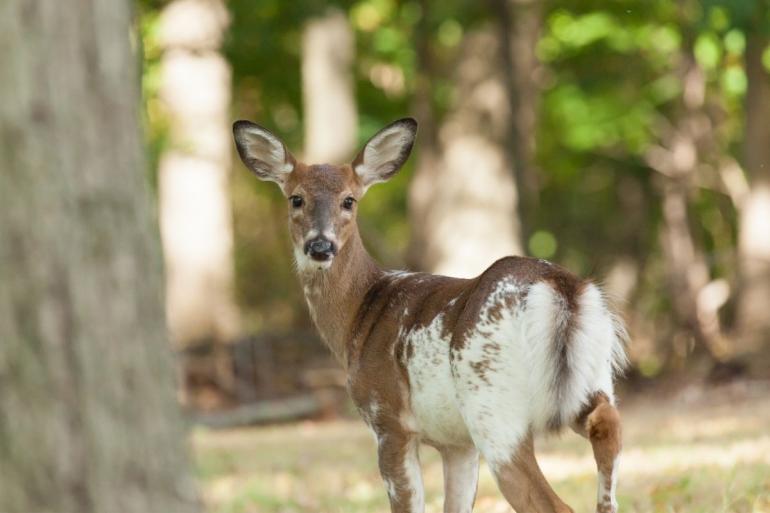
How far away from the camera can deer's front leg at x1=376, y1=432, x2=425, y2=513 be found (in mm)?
6043

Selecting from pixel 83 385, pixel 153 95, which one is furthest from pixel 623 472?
pixel 153 95

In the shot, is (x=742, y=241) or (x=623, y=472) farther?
(x=742, y=241)

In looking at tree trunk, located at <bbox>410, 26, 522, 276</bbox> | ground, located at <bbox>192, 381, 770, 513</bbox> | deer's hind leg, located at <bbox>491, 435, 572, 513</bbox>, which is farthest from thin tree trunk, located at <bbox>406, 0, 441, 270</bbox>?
deer's hind leg, located at <bbox>491, 435, 572, 513</bbox>

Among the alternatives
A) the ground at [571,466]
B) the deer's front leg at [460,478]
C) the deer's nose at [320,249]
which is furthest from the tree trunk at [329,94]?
the deer's front leg at [460,478]

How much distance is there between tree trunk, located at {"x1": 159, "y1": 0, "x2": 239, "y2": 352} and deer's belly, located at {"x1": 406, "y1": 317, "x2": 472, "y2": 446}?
1395cm

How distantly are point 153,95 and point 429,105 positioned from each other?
5614 mm

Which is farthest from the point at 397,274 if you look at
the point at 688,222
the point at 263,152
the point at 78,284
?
the point at 688,222

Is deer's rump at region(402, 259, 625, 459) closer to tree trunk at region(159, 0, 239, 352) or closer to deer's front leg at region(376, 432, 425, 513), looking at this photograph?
deer's front leg at region(376, 432, 425, 513)

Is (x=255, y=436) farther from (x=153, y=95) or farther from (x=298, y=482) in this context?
(x=153, y=95)

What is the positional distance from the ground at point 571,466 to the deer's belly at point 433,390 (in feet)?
1.31

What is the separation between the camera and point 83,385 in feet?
11.9

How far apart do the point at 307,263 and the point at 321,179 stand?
433 millimetres

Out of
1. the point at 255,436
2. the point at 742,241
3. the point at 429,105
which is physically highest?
the point at 429,105

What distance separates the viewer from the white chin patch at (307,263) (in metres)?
6.70
